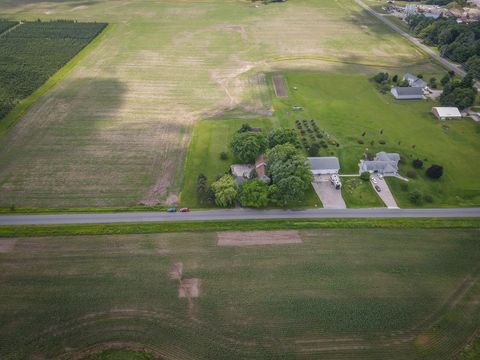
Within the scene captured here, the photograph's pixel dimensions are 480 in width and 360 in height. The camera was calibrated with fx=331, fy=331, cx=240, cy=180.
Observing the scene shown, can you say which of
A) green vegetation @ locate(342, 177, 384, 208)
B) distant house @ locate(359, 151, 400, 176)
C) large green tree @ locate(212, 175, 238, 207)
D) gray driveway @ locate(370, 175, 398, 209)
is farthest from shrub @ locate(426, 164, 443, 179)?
large green tree @ locate(212, 175, 238, 207)

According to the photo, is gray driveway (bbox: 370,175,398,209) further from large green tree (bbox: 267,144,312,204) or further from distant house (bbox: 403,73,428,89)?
distant house (bbox: 403,73,428,89)

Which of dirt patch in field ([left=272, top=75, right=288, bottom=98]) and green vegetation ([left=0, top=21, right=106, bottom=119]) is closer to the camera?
green vegetation ([left=0, top=21, right=106, bottom=119])

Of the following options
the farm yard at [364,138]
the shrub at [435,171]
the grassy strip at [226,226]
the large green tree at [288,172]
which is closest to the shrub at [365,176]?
the farm yard at [364,138]

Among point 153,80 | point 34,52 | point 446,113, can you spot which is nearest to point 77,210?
point 153,80

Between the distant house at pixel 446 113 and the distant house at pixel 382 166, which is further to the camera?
the distant house at pixel 446 113

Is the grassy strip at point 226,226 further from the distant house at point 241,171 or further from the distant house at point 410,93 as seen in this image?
the distant house at point 410,93
